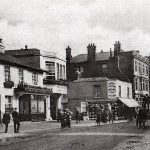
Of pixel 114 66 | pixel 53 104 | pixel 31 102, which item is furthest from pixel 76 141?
pixel 114 66

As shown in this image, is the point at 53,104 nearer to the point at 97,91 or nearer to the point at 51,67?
the point at 51,67

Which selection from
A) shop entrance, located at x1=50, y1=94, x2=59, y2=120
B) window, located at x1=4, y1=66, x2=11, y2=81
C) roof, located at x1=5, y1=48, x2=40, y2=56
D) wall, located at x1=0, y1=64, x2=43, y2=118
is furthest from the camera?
shop entrance, located at x1=50, y1=94, x2=59, y2=120

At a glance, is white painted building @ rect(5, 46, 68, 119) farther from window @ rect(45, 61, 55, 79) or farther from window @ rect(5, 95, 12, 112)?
window @ rect(5, 95, 12, 112)

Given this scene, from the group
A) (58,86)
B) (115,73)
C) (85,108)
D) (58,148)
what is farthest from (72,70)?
(58,148)

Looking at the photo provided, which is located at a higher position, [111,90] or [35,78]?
[35,78]

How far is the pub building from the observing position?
104 feet

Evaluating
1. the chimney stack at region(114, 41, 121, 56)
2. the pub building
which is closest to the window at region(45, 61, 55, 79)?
the pub building

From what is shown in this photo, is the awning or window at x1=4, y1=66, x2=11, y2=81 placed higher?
window at x1=4, y1=66, x2=11, y2=81

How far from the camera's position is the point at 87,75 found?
200 ft

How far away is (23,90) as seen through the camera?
33.4 meters

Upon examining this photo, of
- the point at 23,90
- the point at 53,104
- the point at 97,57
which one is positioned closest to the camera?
the point at 23,90

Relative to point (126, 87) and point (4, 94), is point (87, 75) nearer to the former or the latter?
point (126, 87)

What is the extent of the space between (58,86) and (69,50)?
20.3 metres

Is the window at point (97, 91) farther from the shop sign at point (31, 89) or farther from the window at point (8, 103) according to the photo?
the window at point (8, 103)
